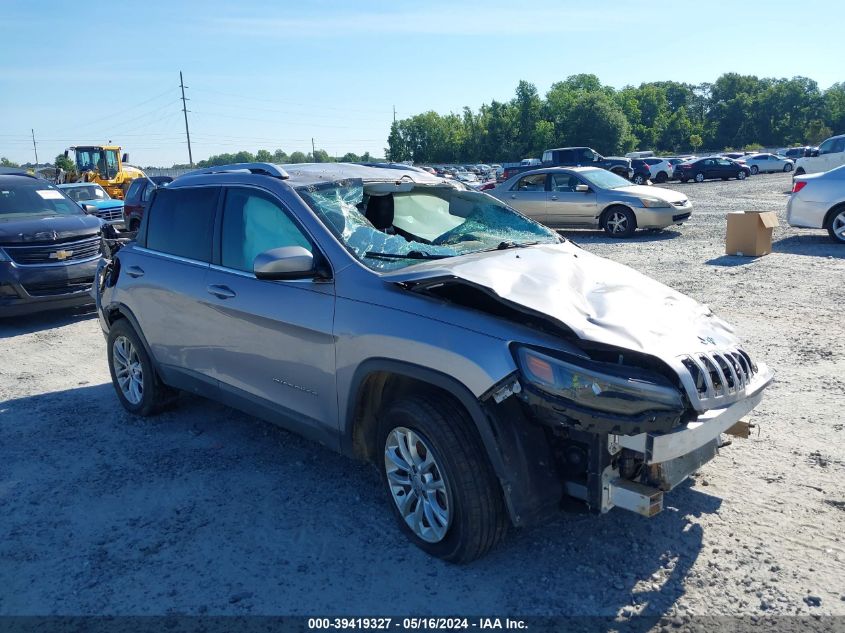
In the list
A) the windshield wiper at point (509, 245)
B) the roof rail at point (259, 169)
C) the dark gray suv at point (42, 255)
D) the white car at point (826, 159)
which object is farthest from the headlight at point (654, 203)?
the white car at point (826, 159)

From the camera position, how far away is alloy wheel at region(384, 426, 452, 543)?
337cm

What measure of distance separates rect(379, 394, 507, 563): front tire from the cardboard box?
10233 mm

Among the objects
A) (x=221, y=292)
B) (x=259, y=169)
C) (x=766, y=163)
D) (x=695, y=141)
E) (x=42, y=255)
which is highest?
(x=695, y=141)

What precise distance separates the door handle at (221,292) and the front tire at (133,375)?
119 cm

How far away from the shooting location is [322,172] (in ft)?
15.4

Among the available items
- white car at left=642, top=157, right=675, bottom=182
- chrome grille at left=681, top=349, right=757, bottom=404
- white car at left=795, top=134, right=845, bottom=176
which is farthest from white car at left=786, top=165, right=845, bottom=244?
white car at left=642, top=157, right=675, bottom=182

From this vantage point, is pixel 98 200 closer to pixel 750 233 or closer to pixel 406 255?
pixel 750 233

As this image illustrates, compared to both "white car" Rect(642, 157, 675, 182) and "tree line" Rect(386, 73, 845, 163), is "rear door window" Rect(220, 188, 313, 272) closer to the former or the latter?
"white car" Rect(642, 157, 675, 182)

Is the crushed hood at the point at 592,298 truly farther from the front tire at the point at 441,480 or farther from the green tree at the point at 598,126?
the green tree at the point at 598,126

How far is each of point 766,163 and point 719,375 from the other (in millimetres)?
53434

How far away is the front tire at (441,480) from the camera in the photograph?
317cm

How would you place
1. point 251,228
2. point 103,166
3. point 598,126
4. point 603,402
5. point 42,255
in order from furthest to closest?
point 598,126
point 103,166
point 42,255
point 251,228
point 603,402

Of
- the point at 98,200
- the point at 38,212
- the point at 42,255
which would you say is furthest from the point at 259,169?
the point at 98,200

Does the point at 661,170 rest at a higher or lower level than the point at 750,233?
higher
